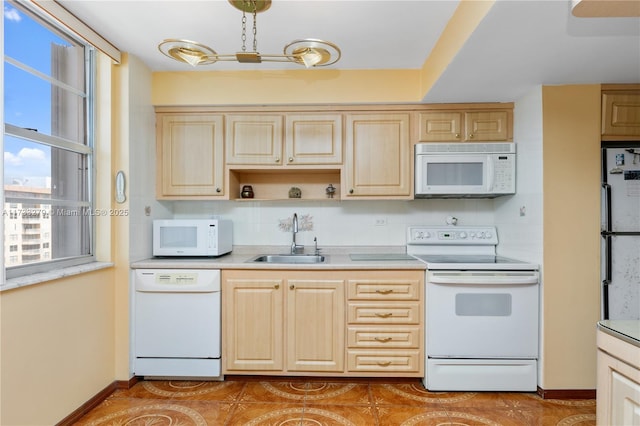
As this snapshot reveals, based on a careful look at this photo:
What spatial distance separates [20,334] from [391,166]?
2.49 metres

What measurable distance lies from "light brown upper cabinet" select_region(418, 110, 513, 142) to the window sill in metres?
2.48

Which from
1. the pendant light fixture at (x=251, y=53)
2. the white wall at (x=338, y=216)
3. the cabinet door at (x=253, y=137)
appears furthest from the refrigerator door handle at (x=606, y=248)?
the cabinet door at (x=253, y=137)

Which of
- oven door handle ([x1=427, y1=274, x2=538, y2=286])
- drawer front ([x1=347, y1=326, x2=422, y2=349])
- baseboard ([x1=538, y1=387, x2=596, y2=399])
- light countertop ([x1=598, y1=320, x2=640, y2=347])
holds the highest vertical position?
light countertop ([x1=598, y1=320, x2=640, y2=347])

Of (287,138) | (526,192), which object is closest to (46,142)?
(287,138)

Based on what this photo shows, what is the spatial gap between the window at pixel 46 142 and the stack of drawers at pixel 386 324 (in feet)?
6.14

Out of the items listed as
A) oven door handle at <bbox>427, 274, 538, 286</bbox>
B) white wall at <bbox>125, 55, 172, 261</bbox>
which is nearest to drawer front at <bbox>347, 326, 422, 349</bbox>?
oven door handle at <bbox>427, 274, 538, 286</bbox>

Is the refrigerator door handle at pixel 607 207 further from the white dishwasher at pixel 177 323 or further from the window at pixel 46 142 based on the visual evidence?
the window at pixel 46 142

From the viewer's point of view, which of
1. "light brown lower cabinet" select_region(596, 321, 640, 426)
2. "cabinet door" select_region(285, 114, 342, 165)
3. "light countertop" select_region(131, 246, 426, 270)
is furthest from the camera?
"cabinet door" select_region(285, 114, 342, 165)

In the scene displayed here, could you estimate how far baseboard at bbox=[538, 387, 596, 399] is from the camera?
7.58 ft

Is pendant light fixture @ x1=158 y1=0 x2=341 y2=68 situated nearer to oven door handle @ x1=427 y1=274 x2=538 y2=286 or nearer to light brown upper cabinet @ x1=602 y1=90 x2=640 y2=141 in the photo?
oven door handle @ x1=427 y1=274 x2=538 y2=286

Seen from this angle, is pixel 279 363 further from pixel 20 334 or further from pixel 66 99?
pixel 66 99

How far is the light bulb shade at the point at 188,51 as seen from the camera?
156 cm

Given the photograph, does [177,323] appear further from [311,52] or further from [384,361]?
[311,52]

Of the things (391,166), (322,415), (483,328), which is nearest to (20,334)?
(322,415)
